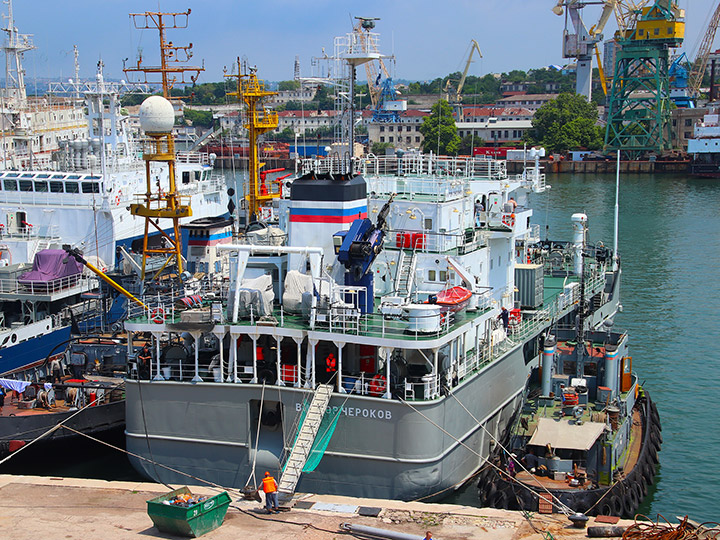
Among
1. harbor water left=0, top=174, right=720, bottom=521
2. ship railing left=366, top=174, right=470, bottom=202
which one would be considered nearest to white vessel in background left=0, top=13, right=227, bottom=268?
ship railing left=366, top=174, right=470, bottom=202

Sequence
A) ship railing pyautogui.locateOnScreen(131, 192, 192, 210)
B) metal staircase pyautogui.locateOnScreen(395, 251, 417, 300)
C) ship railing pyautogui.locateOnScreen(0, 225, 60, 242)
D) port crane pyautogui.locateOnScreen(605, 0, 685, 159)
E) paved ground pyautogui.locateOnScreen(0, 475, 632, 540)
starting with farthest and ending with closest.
→ port crane pyautogui.locateOnScreen(605, 0, 685, 159) < ship railing pyautogui.locateOnScreen(0, 225, 60, 242) < ship railing pyautogui.locateOnScreen(131, 192, 192, 210) < metal staircase pyautogui.locateOnScreen(395, 251, 417, 300) < paved ground pyautogui.locateOnScreen(0, 475, 632, 540)

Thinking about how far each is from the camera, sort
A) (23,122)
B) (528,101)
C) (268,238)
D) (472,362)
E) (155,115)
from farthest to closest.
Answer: (528,101) → (23,122) → (155,115) → (268,238) → (472,362)

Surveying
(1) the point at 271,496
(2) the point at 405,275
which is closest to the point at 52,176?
(2) the point at 405,275

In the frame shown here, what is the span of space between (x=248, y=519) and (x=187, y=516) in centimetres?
150

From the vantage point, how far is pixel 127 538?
1539 centimetres

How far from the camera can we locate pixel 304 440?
18.3 meters

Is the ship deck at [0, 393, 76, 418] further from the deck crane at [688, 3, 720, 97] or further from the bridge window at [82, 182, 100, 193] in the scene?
the deck crane at [688, 3, 720, 97]

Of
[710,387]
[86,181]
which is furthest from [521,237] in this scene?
[86,181]

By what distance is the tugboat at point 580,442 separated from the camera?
1889cm

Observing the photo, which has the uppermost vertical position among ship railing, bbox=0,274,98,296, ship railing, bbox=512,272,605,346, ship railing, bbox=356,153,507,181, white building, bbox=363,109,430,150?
white building, bbox=363,109,430,150

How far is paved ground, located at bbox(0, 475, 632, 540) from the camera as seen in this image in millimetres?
15641

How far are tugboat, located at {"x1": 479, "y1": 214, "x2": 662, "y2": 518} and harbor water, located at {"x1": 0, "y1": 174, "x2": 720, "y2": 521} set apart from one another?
1.01m

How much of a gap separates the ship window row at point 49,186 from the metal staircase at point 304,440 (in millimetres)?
17845

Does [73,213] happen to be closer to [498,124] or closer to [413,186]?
[413,186]
